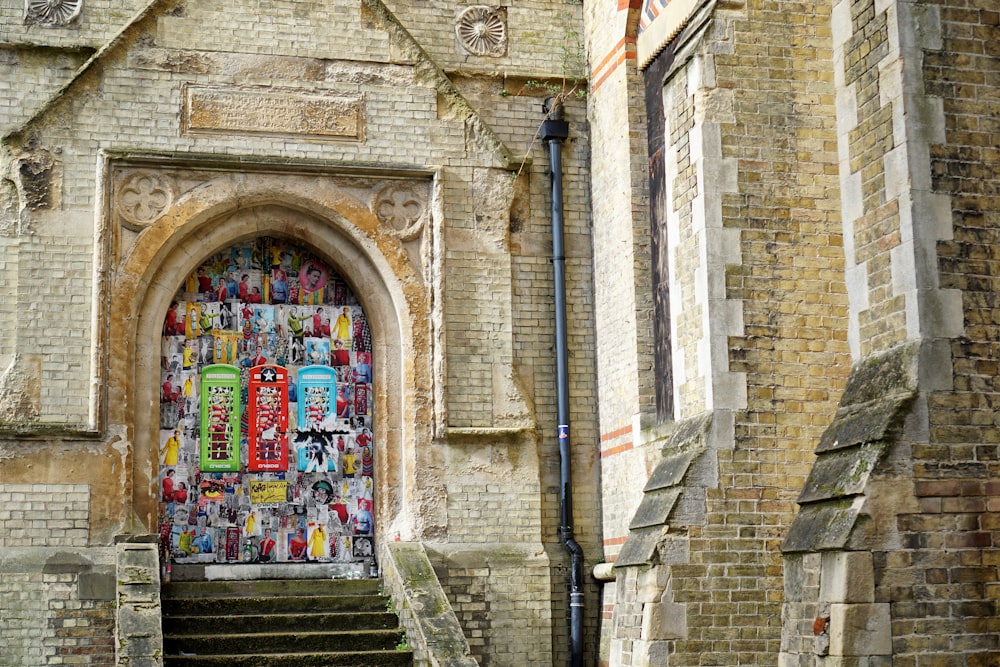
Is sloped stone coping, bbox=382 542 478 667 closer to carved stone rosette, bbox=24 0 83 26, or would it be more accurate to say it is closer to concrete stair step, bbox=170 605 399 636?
concrete stair step, bbox=170 605 399 636

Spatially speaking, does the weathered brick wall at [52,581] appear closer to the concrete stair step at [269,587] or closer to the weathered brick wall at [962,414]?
the concrete stair step at [269,587]

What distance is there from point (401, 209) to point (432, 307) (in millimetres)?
1014

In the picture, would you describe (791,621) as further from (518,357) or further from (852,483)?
(518,357)

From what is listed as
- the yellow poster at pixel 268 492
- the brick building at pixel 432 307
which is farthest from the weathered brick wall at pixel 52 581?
the yellow poster at pixel 268 492

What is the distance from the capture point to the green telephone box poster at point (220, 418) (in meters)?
13.7

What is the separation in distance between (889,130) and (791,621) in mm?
3081

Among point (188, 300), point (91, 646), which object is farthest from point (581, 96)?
point (91, 646)

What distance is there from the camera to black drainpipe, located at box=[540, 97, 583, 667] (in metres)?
13.8

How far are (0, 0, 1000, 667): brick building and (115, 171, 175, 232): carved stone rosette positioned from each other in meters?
0.03

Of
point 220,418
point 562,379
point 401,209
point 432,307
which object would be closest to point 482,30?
point 401,209

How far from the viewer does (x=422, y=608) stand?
1231cm

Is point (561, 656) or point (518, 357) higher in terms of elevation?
point (518, 357)

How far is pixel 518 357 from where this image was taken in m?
14.1

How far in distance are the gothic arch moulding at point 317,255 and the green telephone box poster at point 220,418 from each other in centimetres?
49
